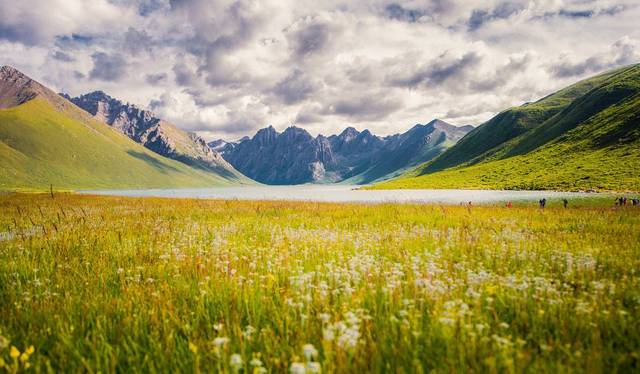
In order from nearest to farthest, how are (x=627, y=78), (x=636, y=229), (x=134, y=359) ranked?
(x=134, y=359), (x=636, y=229), (x=627, y=78)

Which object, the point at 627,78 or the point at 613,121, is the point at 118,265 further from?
the point at 627,78

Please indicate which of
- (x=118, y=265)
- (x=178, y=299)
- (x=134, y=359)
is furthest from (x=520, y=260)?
(x=118, y=265)

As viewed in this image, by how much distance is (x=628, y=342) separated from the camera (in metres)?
3.81

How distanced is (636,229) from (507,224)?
14.2ft

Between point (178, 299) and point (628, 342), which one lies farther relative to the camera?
point (178, 299)

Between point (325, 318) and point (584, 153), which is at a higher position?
point (584, 153)

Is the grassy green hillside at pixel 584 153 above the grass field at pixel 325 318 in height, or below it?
above

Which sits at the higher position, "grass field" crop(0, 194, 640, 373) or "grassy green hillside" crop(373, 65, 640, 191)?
"grassy green hillside" crop(373, 65, 640, 191)

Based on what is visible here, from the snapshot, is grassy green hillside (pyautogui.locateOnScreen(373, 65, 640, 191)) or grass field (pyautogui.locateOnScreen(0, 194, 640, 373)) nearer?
grass field (pyautogui.locateOnScreen(0, 194, 640, 373))

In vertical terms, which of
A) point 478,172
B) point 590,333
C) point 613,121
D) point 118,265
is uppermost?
point 613,121

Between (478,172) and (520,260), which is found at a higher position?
(478,172)

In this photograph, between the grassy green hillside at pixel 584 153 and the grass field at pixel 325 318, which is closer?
the grass field at pixel 325 318

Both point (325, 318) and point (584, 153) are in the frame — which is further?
point (584, 153)

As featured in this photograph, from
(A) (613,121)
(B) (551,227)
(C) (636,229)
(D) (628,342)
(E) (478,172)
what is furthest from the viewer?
(E) (478,172)
